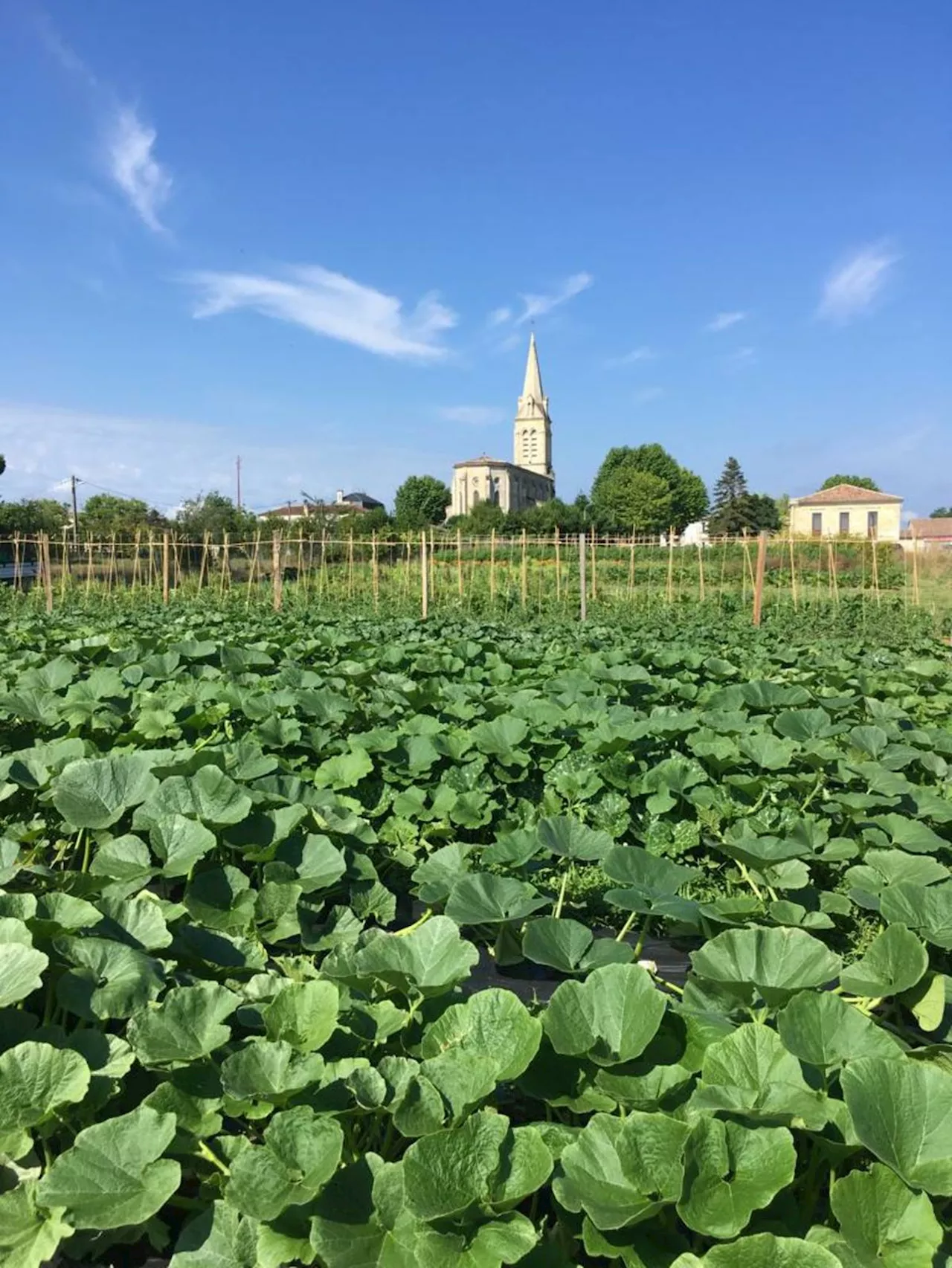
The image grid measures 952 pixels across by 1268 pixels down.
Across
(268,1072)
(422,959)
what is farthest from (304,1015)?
(422,959)

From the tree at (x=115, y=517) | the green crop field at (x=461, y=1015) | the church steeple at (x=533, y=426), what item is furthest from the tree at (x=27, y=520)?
the church steeple at (x=533, y=426)

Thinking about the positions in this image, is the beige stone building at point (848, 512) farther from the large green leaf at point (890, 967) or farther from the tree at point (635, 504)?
the large green leaf at point (890, 967)

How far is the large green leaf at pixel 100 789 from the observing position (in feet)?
7.46

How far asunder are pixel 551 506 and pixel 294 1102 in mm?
68006

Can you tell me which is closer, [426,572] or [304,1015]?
[304,1015]

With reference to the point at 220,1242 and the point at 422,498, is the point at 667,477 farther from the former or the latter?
the point at 220,1242

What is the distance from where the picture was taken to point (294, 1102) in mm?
1341

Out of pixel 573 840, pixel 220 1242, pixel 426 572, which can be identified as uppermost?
pixel 426 572

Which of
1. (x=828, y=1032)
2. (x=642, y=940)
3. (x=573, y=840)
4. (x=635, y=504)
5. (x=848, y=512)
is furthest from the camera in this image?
(x=635, y=504)

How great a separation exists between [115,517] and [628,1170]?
45.7 metres

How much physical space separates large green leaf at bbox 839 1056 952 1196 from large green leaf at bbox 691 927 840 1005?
13.4 inches

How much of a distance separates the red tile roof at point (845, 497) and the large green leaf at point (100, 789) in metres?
61.5

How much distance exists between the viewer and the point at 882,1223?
1.09m

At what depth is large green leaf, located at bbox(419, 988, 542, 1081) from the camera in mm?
1323
